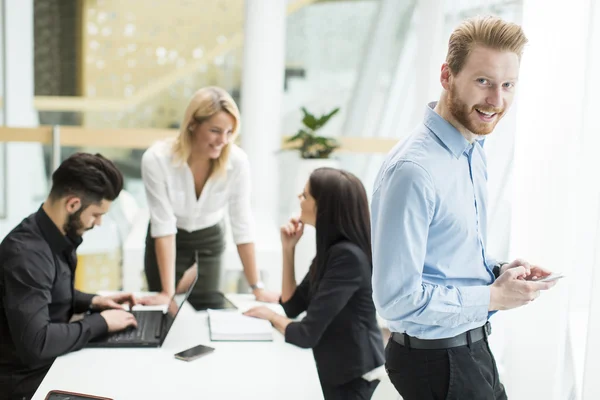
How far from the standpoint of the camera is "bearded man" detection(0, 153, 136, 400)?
2.07 meters

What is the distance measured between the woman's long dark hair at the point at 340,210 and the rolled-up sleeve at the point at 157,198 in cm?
80

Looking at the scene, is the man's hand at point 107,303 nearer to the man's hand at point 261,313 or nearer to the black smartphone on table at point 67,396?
the man's hand at point 261,313

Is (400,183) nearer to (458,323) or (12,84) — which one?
(458,323)

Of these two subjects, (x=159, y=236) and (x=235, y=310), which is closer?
(x=235, y=310)

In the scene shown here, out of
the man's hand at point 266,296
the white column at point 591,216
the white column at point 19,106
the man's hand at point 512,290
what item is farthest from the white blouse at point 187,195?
the white column at point 19,106

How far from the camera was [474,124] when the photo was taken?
5.33 feet

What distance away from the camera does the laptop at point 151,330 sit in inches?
88.7

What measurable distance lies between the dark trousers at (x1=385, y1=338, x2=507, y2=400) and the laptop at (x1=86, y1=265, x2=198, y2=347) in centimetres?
84

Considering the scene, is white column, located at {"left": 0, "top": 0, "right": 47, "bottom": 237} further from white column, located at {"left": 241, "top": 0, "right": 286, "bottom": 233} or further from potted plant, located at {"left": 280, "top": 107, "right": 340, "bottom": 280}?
potted plant, located at {"left": 280, "top": 107, "right": 340, "bottom": 280}

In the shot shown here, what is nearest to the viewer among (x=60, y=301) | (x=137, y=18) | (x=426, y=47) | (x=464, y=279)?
(x=464, y=279)

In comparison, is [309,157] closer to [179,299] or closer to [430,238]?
[179,299]

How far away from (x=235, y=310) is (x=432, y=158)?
1.25 meters

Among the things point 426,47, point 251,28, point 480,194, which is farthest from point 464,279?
point 251,28

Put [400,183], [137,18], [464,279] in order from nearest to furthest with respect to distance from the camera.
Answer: [400,183] < [464,279] < [137,18]
